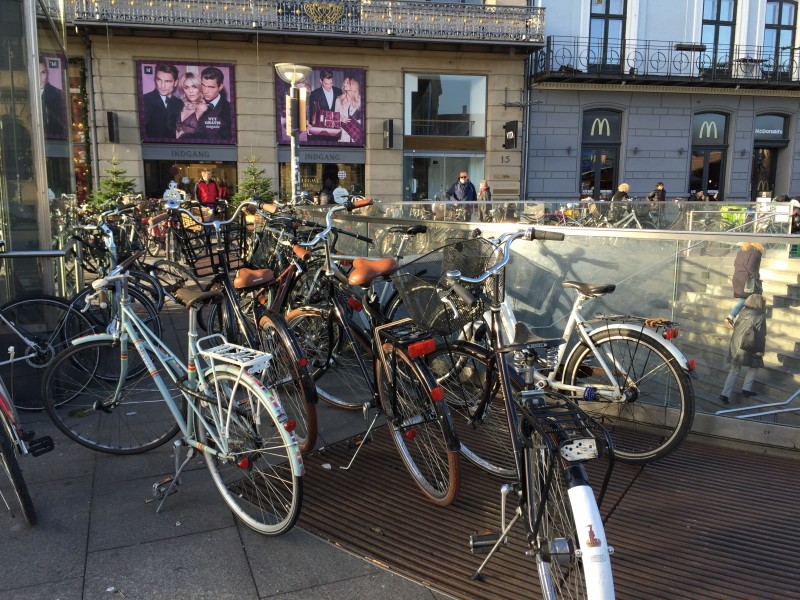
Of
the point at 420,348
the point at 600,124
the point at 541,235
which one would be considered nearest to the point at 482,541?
the point at 420,348

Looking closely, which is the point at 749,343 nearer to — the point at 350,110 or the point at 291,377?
the point at 291,377

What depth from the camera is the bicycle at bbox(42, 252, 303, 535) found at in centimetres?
323

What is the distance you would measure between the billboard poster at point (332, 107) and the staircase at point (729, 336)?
1703 cm

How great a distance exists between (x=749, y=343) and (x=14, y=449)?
14.5 feet

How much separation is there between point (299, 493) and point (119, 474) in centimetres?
149

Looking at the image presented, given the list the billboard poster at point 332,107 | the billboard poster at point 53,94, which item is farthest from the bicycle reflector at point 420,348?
the billboard poster at point 332,107

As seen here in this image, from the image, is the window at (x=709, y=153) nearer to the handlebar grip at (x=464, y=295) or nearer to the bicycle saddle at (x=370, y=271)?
the bicycle saddle at (x=370, y=271)

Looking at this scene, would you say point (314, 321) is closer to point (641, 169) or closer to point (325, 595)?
point (325, 595)

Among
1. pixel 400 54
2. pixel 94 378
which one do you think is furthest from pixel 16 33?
pixel 400 54

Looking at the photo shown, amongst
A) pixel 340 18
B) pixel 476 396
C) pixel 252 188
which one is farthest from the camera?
pixel 340 18

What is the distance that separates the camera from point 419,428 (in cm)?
367

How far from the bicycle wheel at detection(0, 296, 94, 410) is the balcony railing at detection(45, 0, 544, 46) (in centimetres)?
1559

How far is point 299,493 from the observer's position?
303 centimetres

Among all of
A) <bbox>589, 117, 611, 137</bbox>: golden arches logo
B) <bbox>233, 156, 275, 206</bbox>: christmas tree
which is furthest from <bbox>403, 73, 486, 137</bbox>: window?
<bbox>233, 156, 275, 206</bbox>: christmas tree
